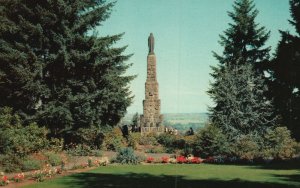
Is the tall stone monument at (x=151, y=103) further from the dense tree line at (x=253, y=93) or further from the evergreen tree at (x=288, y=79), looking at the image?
the evergreen tree at (x=288, y=79)

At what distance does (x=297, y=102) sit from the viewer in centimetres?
2761

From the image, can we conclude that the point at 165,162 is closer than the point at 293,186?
No

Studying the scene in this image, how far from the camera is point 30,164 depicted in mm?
17047

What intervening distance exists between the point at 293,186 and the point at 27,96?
56.2ft

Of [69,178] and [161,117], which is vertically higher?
[161,117]

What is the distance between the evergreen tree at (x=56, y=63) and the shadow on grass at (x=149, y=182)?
30.5ft

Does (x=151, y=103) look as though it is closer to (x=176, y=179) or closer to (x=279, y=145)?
(x=279, y=145)

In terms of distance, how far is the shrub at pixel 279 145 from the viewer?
870 inches

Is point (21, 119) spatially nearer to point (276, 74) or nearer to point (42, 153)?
point (42, 153)

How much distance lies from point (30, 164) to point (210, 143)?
474 inches

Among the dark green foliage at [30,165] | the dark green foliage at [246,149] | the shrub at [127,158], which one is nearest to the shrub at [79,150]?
the shrub at [127,158]

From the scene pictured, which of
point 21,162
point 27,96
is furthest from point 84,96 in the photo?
point 21,162

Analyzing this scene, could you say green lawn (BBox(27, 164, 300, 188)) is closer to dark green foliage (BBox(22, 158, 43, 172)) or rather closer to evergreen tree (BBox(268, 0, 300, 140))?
dark green foliage (BBox(22, 158, 43, 172))

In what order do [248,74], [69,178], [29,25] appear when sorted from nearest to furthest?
[69,178], [29,25], [248,74]
